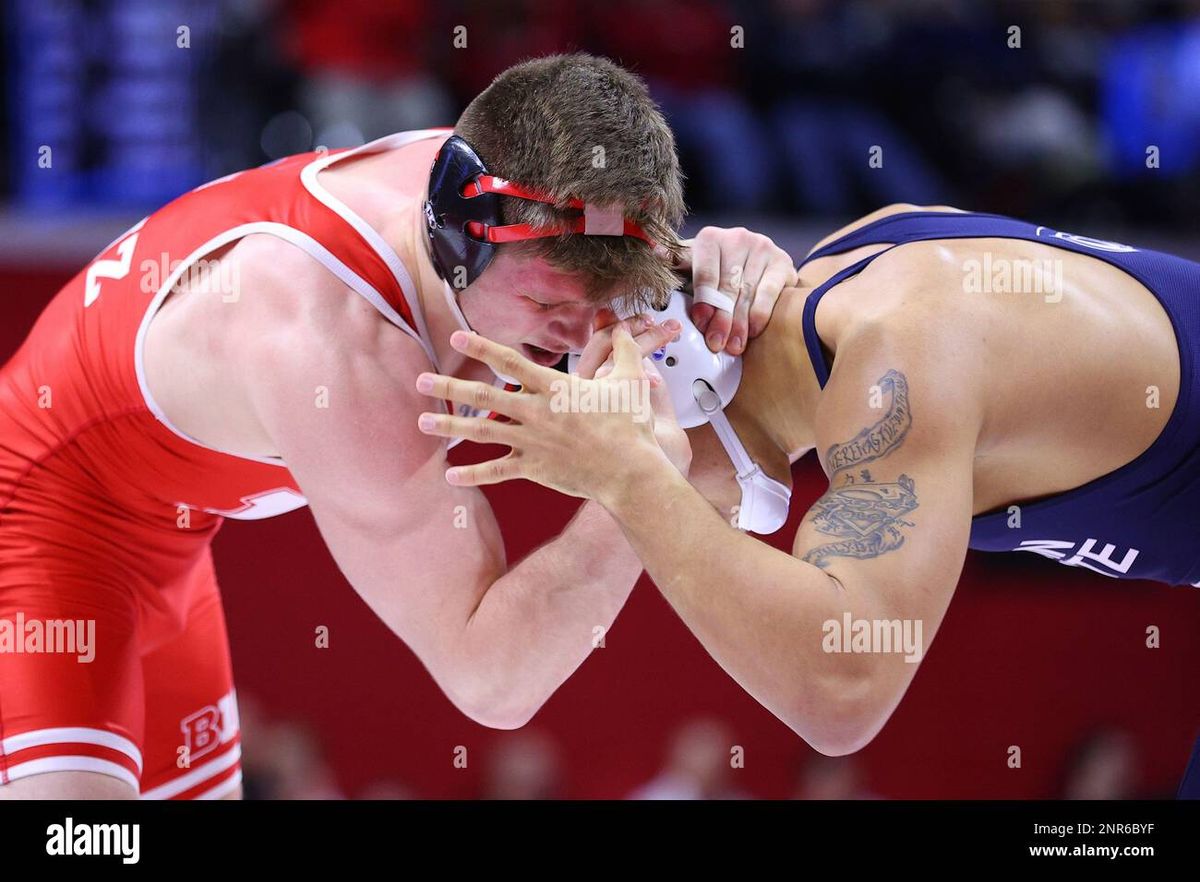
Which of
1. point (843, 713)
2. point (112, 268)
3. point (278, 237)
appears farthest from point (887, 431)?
point (112, 268)

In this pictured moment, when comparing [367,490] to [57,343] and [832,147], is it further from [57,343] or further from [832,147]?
[832,147]

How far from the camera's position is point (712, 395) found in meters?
2.80

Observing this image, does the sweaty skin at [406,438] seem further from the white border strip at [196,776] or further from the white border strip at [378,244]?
the white border strip at [196,776]

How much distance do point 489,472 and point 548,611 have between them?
14.8 inches

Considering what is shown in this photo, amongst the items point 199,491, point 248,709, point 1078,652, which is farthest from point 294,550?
point 1078,652

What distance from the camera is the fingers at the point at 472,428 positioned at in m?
2.40

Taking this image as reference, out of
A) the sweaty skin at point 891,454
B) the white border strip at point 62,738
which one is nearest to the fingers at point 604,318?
the sweaty skin at point 891,454

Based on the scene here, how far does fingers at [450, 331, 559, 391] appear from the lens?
2398mm

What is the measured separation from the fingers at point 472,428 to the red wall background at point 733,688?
9.15 feet

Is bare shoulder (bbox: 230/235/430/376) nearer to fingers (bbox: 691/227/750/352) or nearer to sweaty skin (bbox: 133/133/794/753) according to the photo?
sweaty skin (bbox: 133/133/794/753)

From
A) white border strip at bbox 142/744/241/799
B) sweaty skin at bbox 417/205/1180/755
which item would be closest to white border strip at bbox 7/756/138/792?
white border strip at bbox 142/744/241/799

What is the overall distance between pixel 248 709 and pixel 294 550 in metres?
0.62

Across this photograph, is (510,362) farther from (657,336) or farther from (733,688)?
(733,688)

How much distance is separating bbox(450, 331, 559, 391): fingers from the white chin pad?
1.65 ft
